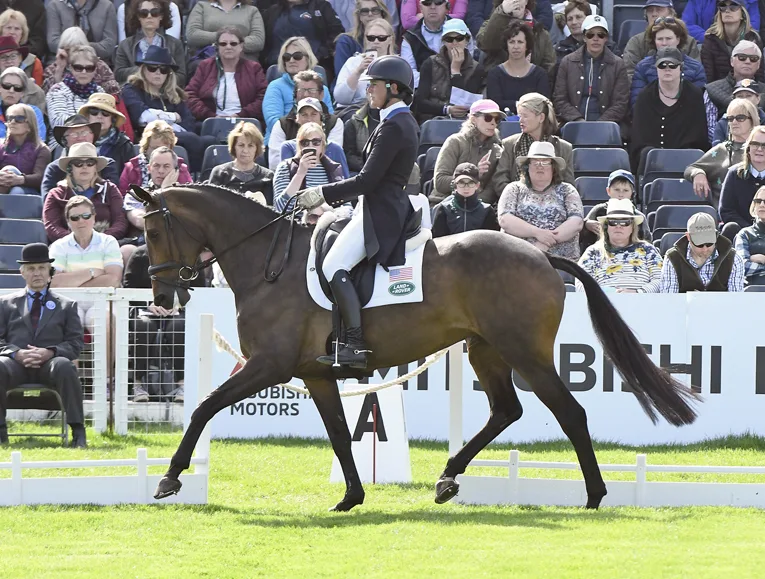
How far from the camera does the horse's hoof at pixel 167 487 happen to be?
8750 millimetres

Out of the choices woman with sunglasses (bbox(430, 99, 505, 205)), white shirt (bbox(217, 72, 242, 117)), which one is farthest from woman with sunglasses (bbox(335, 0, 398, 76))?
woman with sunglasses (bbox(430, 99, 505, 205))

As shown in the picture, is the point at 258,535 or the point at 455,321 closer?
the point at 258,535

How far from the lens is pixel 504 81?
51.8 feet

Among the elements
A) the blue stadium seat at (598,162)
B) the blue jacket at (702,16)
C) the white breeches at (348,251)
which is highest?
the blue jacket at (702,16)

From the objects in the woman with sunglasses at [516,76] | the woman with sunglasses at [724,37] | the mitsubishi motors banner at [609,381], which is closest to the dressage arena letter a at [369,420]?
the mitsubishi motors banner at [609,381]

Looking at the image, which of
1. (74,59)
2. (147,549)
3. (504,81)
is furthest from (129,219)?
(147,549)

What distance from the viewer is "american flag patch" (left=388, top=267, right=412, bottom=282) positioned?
9.00 metres

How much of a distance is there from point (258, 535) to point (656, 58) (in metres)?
9.82

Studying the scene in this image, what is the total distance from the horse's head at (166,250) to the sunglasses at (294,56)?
22.5ft

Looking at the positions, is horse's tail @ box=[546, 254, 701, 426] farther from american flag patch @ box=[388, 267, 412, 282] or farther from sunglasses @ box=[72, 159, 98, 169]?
sunglasses @ box=[72, 159, 98, 169]

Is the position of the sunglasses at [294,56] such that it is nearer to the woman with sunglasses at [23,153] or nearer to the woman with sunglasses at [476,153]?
the woman with sunglasses at [476,153]

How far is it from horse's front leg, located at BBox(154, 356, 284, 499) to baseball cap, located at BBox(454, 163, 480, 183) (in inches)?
183

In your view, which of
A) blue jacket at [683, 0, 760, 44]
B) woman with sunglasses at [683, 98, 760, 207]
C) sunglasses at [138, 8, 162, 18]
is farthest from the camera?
blue jacket at [683, 0, 760, 44]

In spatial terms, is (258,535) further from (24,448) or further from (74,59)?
(74,59)
